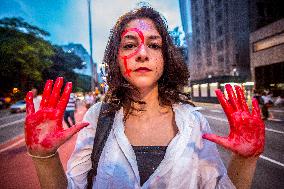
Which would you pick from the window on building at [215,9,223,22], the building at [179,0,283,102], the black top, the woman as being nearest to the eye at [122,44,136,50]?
the woman

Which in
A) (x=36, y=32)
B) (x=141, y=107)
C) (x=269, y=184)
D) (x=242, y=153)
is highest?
(x=36, y=32)

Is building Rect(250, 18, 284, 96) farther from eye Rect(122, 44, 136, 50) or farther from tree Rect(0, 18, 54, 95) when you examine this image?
eye Rect(122, 44, 136, 50)

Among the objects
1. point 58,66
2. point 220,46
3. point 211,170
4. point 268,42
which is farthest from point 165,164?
point 58,66

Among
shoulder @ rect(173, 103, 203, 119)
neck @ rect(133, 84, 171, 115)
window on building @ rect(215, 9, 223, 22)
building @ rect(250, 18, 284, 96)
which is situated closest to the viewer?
shoulder @ rect(173, 103, 203, 119)

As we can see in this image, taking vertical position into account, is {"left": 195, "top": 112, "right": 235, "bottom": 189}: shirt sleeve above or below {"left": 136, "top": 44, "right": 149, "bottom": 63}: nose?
below

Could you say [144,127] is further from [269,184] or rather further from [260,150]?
[269,184]

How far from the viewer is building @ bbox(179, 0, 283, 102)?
38094 mm

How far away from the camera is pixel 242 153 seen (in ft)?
5.15

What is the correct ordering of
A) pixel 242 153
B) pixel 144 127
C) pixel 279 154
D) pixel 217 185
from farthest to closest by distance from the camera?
pixel 279 154, pixel 144 127, pixel 217 185, pixel 242 153

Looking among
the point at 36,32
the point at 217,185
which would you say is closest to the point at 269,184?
the point at 217,185

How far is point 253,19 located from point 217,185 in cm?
4412

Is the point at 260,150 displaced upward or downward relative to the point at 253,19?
downward

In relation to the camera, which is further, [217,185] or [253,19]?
[253,19]

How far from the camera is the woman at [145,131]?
161 centimetres
